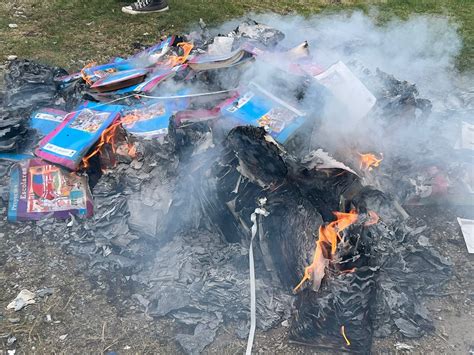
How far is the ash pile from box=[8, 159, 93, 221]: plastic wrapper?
11 mm

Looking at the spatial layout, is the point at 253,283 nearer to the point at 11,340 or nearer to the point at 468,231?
the point at 11,340

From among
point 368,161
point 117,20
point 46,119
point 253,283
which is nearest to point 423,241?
point 368,161

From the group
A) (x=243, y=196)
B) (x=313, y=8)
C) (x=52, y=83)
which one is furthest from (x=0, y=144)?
(x=313, y=8)

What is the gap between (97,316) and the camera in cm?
335

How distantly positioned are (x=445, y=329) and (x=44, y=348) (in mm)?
2754

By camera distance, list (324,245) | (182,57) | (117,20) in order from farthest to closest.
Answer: (117,20) < (182,57) < (324,245)

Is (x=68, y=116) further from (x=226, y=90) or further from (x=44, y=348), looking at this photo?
(x=44, y=348)

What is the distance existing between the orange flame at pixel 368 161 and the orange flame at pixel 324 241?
2.50 feet

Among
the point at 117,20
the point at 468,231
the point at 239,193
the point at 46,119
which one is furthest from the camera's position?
the point at 117,20

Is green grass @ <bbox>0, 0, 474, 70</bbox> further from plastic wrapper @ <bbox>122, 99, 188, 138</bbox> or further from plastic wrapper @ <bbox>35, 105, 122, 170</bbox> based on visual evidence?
plastic wrapper @ <bbox>122, 99, 188, 138</bbox>

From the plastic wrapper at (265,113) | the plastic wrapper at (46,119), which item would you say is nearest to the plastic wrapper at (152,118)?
the plastic wrapper at (265,113)

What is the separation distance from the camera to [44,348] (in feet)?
10.3

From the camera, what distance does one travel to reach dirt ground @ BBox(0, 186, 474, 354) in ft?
10.4

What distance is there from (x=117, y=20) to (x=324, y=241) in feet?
19.2
